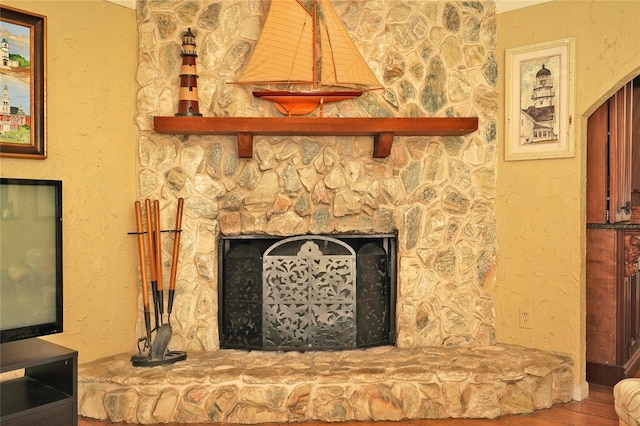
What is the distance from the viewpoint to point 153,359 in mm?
2744

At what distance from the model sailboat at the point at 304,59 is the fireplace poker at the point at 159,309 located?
93 centimetres

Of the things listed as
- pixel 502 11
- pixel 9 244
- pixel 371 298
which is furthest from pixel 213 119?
pixel 502 11

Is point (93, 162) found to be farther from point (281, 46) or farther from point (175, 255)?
point (281, 46)

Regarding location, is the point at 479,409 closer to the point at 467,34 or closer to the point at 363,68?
the point at 363,68

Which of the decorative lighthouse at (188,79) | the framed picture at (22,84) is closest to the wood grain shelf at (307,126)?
the decorative lighthouse at (188,79)

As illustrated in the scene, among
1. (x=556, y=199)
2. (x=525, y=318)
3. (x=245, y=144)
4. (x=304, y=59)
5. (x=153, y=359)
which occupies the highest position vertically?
(x=304, y=59)

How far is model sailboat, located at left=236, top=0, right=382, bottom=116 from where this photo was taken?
A: 292 centimetres

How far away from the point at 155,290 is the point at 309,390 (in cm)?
103

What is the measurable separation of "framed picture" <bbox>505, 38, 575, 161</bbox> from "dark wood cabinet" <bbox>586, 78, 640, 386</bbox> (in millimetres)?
344

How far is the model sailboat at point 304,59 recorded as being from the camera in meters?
2.92

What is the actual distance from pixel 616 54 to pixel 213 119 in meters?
2.23

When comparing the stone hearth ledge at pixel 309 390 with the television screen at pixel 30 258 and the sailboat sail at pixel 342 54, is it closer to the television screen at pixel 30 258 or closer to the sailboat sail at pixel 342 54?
the television screen at pixel 30 258

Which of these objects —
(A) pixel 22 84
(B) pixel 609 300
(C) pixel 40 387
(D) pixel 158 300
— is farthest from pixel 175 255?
(B) pixel 609 300

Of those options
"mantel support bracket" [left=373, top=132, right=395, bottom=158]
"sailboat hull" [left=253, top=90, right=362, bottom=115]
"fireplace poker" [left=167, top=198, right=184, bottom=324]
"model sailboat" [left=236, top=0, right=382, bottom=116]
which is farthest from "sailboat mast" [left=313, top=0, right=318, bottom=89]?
"fireplace poker" [left=167, top=198, right=184, bottom=324]
